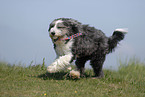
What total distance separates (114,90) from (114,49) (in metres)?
1.34

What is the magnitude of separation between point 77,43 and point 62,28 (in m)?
0.53

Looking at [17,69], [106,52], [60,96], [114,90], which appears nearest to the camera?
[60,96]

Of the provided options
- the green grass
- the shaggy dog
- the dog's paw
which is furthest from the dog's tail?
the dog's paw

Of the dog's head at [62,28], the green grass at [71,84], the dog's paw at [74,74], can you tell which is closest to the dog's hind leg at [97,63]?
the green grass at [71,84]

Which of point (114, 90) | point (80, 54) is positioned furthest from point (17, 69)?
point (114, 90)

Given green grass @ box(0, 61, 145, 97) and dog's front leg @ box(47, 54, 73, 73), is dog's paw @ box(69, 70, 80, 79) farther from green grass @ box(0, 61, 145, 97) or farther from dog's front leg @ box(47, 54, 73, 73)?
dog's front leg @ box(47, 54, 73, 73)

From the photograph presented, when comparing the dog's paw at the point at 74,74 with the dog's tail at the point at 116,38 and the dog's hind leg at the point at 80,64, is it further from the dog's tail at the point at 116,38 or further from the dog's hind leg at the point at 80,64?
the dog's tail at the point at 116,38

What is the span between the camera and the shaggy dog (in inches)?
188

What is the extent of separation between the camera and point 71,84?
4848mm

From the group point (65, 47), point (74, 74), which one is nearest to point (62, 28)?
point (65, 47)

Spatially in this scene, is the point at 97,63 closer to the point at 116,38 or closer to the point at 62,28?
the point at 116,38

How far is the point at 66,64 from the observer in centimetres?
479

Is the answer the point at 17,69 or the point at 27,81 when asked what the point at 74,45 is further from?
the point at 17,69

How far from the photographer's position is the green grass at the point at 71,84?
4.20 metres
